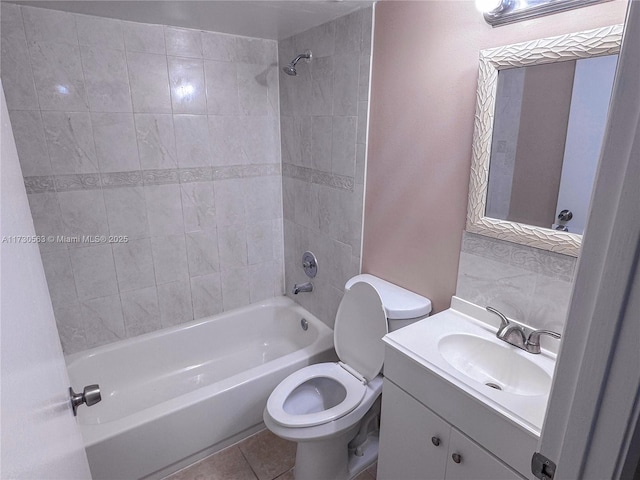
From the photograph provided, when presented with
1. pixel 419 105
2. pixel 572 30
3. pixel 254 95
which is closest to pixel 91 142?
pixel 254 95

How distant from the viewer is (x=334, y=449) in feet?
5.53

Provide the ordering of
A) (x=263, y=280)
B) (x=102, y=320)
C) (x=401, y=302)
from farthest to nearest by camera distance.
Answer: (x=263, y=280) < (x=102, y=320) < (x=401, y=302)

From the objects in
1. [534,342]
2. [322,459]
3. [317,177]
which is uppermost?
[317,177]

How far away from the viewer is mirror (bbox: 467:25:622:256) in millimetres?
1063

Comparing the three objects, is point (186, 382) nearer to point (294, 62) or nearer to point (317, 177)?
point (317, 177)

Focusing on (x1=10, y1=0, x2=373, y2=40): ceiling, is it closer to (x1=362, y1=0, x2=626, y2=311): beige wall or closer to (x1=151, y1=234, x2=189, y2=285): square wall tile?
(x1=362, y1=0, x2=626, y2=311): beige wall

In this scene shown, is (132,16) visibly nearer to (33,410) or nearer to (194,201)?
(194,201)

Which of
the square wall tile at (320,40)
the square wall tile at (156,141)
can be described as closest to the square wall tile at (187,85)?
the square wall tile at (156,141)

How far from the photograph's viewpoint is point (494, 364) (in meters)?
1.33

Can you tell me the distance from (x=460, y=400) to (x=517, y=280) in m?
0.48

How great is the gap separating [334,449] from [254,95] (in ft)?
6.76

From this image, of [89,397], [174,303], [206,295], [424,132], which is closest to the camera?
[89,397]

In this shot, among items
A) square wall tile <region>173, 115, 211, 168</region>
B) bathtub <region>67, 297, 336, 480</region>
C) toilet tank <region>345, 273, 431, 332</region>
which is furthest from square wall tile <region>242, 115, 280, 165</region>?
toilet tank <region>345, 273, 431, 332</region>

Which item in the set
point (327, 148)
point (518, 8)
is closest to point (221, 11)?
point (327, 148)
